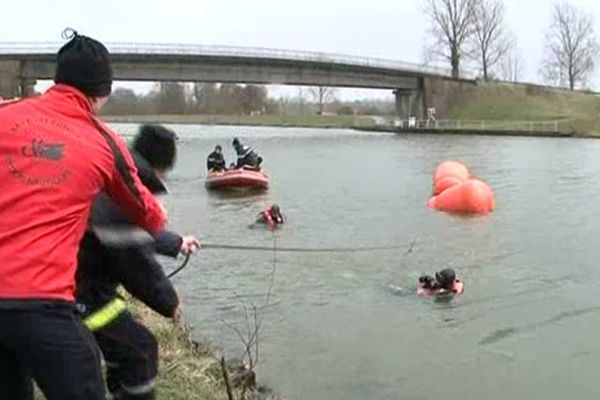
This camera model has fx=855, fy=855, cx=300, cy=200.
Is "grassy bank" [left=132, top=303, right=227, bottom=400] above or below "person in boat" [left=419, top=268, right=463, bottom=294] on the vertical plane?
above

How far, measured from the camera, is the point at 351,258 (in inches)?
639

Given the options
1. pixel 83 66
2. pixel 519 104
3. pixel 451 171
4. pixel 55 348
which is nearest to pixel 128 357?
pixel 55 348

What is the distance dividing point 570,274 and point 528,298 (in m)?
2.22

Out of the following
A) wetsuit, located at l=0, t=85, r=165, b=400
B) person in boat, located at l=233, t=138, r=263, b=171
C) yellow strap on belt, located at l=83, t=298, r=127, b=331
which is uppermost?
wetsuit, located at l=0, t=85, r=165, b=400

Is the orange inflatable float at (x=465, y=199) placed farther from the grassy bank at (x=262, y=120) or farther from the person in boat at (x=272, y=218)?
the grassy bank at (x=262, y=120)

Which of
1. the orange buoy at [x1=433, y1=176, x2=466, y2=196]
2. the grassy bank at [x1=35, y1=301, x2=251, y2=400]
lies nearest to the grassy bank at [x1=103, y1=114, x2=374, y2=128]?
the orange buoy at [x1=433, y1=176, x2=466, y2=196]

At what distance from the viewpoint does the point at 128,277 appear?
156 inches

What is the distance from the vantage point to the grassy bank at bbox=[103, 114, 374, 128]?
311 ft

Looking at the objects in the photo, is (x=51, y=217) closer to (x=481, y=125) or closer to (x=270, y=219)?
(x=270, y=219)

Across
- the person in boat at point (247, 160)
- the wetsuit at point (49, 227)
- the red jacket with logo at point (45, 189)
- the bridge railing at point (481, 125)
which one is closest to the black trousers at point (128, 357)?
the wetsuit at point (49, 227)

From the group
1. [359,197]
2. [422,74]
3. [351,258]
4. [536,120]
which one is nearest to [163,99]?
[422,74]

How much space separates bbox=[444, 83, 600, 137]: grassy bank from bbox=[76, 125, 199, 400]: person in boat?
73387 millimetres

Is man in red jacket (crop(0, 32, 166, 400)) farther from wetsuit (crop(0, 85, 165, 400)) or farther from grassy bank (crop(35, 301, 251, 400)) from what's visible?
grassy bank (crop(35, 301, 251, 400))

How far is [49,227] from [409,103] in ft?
265
